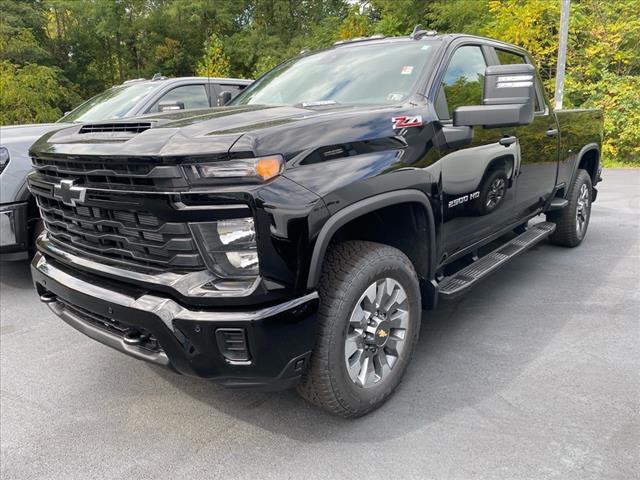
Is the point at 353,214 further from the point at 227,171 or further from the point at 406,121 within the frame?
the point at 406,121

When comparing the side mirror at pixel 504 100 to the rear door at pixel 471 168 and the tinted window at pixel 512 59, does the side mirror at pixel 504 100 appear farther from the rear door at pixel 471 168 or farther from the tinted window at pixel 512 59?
the tinted window at pixel 512 59

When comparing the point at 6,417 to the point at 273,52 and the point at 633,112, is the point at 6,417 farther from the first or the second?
the point at 273,52

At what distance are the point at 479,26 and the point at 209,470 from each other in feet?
59.7

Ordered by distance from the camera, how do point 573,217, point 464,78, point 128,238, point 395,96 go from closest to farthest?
point 128,238, point 395,96, point 464,78, point 573,217

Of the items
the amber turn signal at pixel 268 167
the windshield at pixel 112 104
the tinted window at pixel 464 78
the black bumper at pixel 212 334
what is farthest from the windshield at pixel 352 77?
the windshield at pixel 112 104

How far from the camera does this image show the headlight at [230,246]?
6.66ft

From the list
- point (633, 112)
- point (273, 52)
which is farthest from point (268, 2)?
point (633, 112)

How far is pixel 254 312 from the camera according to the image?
2.01m

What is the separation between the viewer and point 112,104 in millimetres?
5676

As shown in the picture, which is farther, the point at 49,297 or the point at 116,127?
the point at 49,297

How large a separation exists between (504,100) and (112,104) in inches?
176

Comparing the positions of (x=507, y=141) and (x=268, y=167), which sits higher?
(x=268, y=167)

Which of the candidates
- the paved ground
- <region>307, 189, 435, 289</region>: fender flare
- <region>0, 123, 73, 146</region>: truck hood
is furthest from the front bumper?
<region>307, 189, 435, 289</region>: fender flare

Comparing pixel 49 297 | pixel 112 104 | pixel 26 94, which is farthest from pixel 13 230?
pixel 26 94
